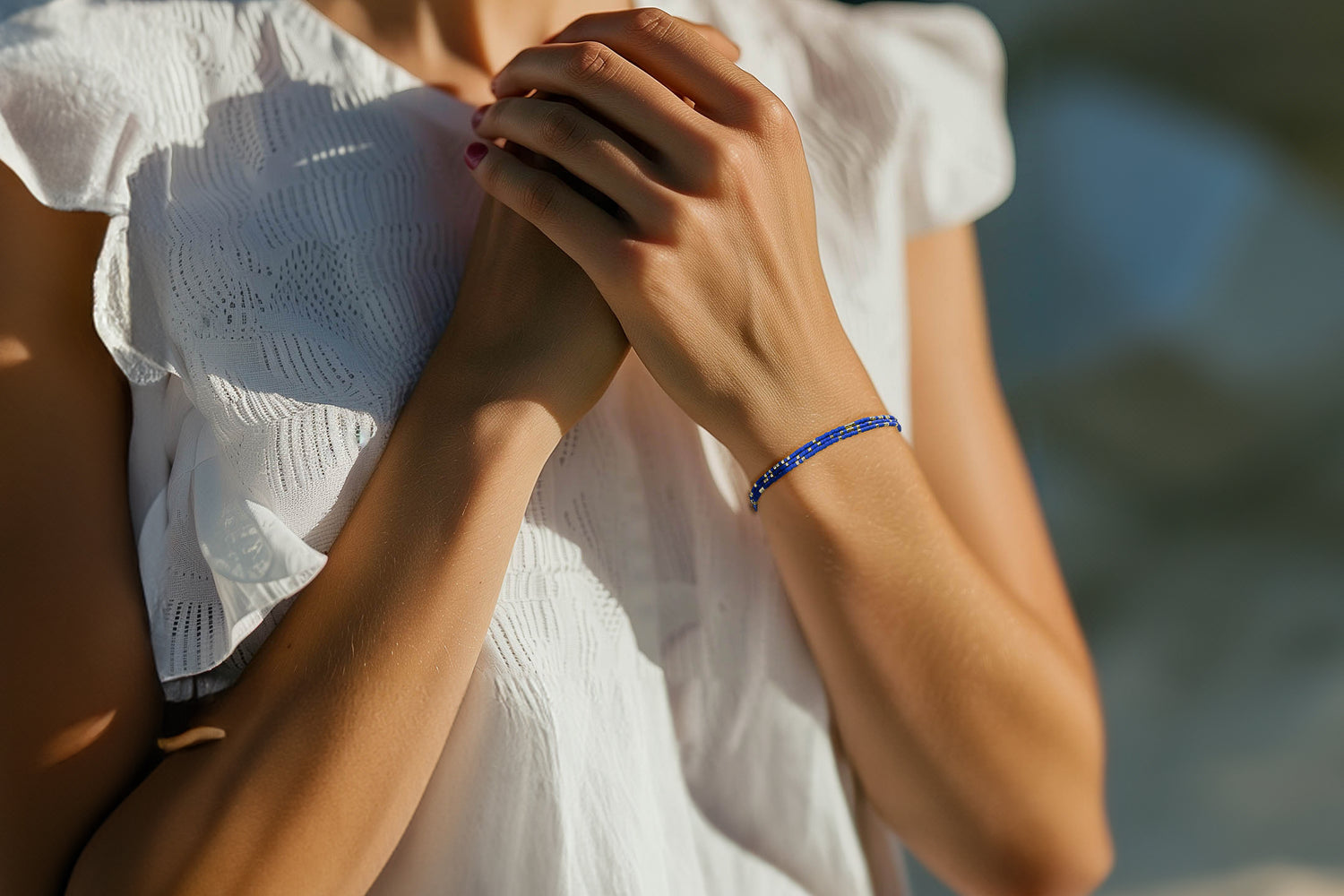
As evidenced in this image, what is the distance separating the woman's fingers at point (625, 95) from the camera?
0.59 m

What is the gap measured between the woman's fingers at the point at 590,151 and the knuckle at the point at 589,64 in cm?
2

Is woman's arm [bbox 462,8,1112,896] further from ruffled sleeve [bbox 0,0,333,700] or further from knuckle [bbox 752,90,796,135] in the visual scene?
ruffled sleeve [bbox 0,0,333,700]

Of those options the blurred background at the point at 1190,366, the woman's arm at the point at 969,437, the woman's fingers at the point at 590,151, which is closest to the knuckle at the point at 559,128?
the woman's fingers at the point at 590,151

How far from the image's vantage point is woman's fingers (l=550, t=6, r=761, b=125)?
2.00ft

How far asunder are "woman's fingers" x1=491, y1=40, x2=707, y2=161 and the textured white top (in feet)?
0.39

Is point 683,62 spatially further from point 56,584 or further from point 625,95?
point 56,584

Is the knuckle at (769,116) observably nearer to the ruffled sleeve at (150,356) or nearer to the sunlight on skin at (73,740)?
the ruffled sleeve at (150,356)

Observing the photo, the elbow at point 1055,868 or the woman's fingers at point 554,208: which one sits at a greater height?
the woman's fingers at point 554,208

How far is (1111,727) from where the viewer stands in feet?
5.66

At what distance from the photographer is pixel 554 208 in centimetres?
60

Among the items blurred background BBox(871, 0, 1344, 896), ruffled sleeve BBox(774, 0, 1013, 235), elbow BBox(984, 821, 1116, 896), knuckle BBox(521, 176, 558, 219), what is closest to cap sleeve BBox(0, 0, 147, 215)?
knuckle BBox(521, 176, 558, 219)

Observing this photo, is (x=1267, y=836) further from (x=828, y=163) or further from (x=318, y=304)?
(x=318, y=304)

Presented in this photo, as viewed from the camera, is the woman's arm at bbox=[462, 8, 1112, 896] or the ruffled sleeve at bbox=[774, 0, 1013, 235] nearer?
the woman's arm at bbox=[462, 8, 1112, 896]

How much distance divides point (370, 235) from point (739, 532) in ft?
0.90
